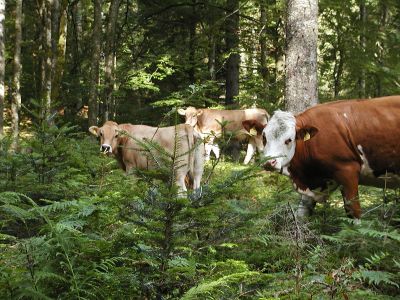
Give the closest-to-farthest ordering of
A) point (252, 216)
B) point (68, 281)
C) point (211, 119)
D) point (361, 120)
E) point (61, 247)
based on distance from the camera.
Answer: point (68, 281), point (61, 247), point (252, 216), point (361, 120), point (211, 119)

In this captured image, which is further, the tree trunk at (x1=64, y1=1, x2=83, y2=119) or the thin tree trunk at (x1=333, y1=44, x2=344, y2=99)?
the tree trunk at (x1=64, y1=1, x2=83, y2=119)

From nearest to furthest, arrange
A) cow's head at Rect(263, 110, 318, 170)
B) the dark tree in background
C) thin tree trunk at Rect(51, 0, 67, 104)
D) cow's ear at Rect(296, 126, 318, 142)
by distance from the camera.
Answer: cow's ear at Rect(296, 126, 318, 142), cow's head at Rect(263, 110, 318, 170), the dark tree in background, thin tree trunk at Rect(51, 0, 67, 104)

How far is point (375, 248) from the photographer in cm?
427

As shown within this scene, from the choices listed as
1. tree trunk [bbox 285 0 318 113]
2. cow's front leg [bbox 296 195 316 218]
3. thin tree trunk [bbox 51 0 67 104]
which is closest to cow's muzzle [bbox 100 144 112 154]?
tree trunk [bbox 285 0 318 113]

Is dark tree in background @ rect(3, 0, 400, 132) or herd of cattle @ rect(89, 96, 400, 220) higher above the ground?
dark tree in background @ rect(3, 0, 400, 132)

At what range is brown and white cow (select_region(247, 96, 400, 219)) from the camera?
6117 mm

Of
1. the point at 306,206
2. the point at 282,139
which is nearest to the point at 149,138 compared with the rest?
the point at 282,139

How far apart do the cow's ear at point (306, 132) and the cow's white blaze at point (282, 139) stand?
76 millimetres

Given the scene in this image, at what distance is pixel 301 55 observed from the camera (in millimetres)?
8352

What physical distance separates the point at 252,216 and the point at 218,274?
0.43 m

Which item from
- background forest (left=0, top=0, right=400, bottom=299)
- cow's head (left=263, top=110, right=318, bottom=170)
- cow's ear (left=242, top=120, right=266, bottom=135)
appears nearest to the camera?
background forest (left=0, top=0, right=400, bottom=299)

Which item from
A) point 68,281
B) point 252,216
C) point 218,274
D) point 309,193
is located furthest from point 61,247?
point 309,193

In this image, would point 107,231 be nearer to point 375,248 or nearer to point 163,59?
point 375,248

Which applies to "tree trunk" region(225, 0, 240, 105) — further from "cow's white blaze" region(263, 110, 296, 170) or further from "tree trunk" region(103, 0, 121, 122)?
"cow's white blaze" region(263, 110, 296, 170)
